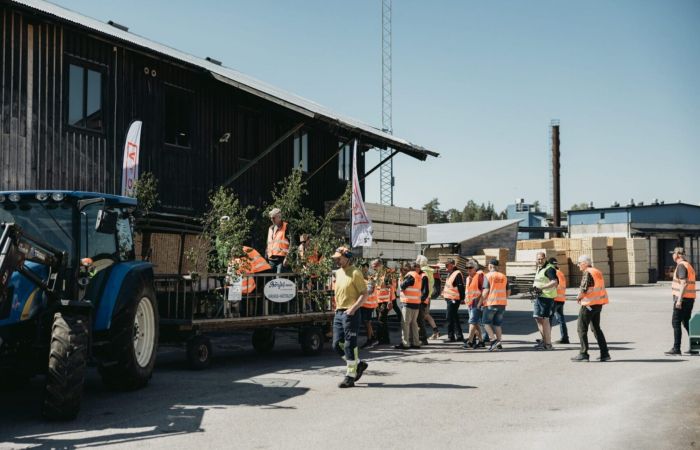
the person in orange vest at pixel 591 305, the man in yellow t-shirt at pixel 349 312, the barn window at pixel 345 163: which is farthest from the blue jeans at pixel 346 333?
the barn window at pixel 345 163

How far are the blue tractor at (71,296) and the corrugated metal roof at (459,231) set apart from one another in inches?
1396

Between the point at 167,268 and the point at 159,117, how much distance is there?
4968 mm

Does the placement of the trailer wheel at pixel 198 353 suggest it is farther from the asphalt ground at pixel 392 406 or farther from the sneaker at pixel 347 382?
the sneaker at pixel 347 382

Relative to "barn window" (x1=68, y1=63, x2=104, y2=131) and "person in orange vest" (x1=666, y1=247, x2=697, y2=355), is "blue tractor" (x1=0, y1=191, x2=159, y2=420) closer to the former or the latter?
"barn window" (x1=68, y1=63, x2=104, y2=131)

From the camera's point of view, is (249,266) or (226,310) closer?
(226,310)

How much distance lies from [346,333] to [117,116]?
8.52m

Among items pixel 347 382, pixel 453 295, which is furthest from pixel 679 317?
pixel 347 382

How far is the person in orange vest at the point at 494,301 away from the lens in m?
14.8

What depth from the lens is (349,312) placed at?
10.2 meters

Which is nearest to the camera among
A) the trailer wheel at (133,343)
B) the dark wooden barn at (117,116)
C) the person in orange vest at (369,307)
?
the trailer wheel at (133,343)

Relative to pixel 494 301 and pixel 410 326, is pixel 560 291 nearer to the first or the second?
pixel 494 301

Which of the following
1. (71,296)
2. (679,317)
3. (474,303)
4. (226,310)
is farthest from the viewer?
(474,303)

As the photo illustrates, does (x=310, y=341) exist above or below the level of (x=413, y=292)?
below

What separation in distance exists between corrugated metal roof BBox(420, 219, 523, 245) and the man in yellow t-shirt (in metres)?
33.8
